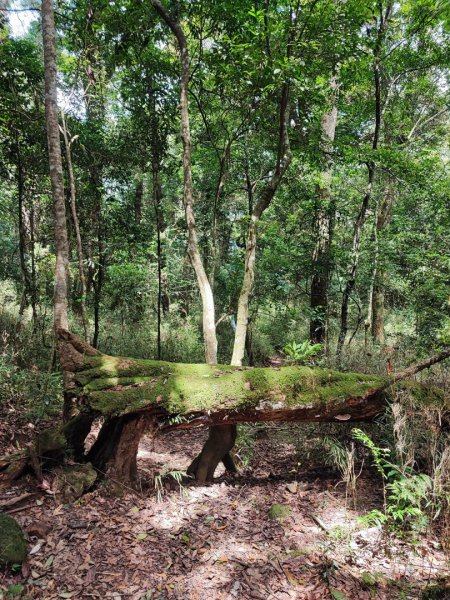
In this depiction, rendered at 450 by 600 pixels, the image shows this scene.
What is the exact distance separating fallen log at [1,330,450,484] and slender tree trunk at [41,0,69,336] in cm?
154

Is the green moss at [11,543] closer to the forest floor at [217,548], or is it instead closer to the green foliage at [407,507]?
the forest floor at [217,548]

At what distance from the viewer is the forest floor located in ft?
8.76

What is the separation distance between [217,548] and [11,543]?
171cm

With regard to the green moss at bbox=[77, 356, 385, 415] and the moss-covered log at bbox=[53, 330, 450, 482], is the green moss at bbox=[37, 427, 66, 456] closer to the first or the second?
the moss-covered log at bbox=[53, 330, 450, 482]

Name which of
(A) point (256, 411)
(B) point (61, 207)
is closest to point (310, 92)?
(B) point (61, 207)

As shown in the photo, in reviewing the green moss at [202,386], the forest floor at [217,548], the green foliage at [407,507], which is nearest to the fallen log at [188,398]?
the green moss at [202,386]

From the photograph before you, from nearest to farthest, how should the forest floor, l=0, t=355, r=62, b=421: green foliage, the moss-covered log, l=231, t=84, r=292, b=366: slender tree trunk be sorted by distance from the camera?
1. the forest floor
2. the moss-covered log
3. l=0, t=355, r=62, b=421: green foliage
4. l=231, t=84, r=292, b=366: slender tree trunk

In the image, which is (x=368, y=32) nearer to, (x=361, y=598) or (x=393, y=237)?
(x=393, y=237)

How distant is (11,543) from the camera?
2619 mm

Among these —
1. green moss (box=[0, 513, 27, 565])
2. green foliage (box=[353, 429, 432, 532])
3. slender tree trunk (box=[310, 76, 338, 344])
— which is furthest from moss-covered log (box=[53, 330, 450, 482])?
slender tree trunk (box=[310, 76, 338, 344])

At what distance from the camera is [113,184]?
9.20 meters

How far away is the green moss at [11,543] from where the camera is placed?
2564mm

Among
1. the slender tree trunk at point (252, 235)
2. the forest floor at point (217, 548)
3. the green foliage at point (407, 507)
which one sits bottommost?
the forest floor at point (217, 548)

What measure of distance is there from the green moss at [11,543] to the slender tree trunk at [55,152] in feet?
9.00
